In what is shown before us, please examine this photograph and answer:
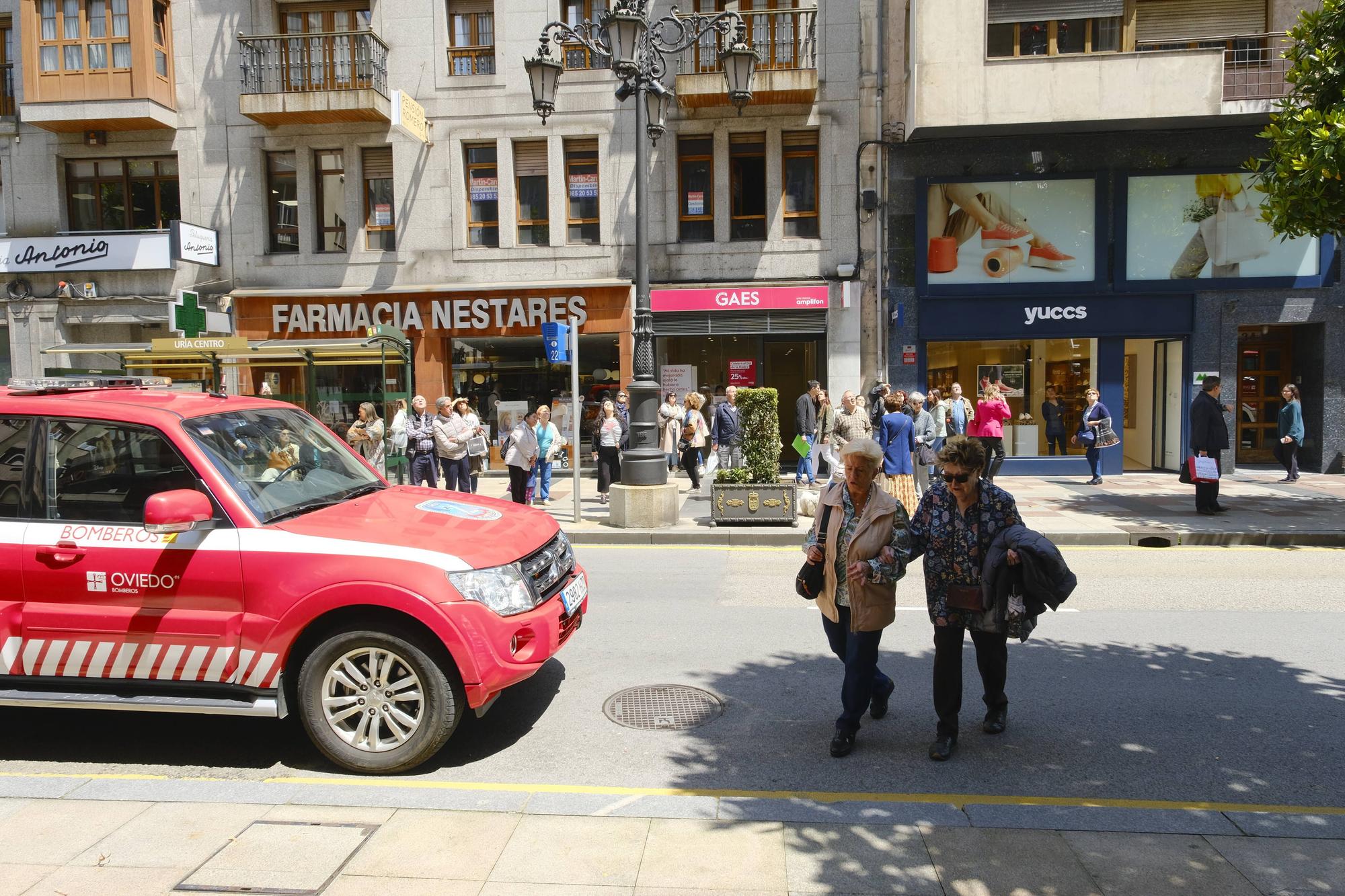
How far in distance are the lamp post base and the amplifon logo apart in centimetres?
956

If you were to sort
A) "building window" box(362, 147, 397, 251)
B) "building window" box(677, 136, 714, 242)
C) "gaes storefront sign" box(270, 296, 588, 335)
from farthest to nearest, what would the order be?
"building window" box(362, 147, 397, 251), "building window" box(677, 136, 714, 242), "gaes storefront sign" box(270, 296, 588, 335)

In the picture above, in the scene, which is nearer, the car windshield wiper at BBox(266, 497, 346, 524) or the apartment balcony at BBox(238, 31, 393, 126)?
the car windshield wiper at BBox(266, 497, 346, 524)

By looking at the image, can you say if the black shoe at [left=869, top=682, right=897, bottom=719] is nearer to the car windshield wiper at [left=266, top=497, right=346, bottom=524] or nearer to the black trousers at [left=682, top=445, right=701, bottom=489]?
the car windshield wiper at [left=266, top=497, right=346, bottom=524]

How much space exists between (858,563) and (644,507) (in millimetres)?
7710

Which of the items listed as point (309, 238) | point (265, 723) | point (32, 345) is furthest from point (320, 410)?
point (265, 723)

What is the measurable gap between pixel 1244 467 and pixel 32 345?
25.2 meters

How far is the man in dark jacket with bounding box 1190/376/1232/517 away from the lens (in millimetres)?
12453

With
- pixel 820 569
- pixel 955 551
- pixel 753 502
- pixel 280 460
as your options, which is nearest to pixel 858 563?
pixel 820 569

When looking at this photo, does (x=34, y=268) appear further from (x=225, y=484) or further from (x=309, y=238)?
(x=225, y=484)

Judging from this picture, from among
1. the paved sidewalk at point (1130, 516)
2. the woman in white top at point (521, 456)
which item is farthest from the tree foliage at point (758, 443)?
the woman in white top at point (521, 456)

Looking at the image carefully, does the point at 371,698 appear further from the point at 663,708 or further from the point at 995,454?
the point at 995,454

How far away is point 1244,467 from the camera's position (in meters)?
18.5

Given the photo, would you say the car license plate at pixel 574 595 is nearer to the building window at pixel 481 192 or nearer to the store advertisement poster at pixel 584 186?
the store advertisement poster at pixel 584 186

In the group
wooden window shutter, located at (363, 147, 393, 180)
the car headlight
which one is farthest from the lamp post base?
wooden window shutter, located at (363, 147, 393, 180)
